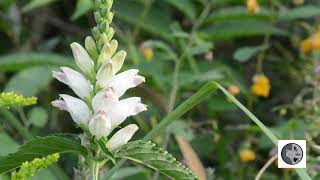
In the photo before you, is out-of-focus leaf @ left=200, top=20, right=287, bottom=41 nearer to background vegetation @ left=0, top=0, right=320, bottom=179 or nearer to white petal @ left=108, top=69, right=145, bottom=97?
background vegetation @ left=0, top=0, right=320, bottom=179

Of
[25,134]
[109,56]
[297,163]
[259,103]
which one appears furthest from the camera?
[259,103]

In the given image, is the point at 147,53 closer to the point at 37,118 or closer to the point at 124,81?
the point at 37,118

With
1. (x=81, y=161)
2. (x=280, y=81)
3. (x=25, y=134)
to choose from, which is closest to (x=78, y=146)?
(x=81, y=161)

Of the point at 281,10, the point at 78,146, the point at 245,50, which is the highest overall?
the point at 281,10

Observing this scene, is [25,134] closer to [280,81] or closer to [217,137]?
[217,137]

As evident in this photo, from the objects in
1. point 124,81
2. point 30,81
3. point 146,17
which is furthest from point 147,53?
point 124,81

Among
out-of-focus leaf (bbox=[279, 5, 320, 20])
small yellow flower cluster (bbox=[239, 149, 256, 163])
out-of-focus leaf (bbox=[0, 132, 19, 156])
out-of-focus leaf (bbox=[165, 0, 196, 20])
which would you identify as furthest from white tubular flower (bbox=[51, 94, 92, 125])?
out-of-focus leaf (bbox=[279, 5, 320, 20])

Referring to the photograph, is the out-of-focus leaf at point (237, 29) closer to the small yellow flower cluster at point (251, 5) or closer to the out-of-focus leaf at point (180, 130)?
the small yellow flower cluster at point (251, 5)
